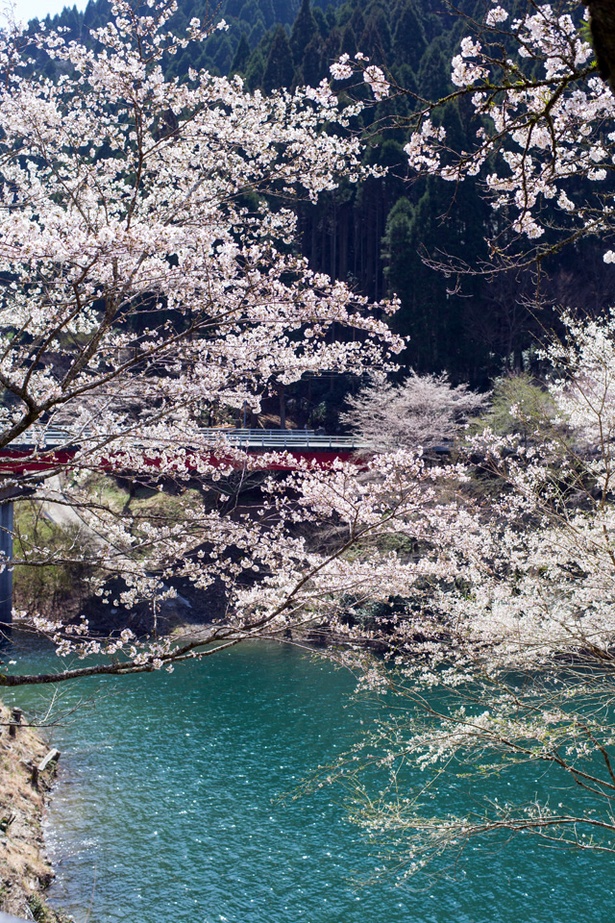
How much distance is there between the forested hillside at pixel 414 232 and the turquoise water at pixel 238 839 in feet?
35.8

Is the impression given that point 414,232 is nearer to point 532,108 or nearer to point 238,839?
point 238,839

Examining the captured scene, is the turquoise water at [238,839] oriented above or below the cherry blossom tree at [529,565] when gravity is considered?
below

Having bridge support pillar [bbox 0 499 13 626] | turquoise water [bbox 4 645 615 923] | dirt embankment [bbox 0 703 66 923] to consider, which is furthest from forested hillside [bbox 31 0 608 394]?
dirt embankment [bbox 0 703 66 923]

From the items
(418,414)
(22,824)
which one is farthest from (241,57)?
(22,824)

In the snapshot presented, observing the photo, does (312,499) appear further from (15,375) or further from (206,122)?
(206,122)

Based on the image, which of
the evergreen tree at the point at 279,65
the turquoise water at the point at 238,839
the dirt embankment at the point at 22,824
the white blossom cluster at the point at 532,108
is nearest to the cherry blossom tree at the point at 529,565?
the white blossom cluster at the point at 532,108

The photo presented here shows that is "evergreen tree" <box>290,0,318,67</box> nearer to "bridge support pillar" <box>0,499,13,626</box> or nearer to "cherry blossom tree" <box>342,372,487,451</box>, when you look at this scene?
"cherry blossom tree" <box>342,372,487,451</box>

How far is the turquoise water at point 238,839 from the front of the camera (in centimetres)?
639

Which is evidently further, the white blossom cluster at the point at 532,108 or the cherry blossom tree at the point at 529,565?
the cherry blossom tree at the point at 529,565

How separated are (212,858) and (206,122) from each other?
636 cm

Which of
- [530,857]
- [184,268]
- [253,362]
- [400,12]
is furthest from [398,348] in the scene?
[400,12]

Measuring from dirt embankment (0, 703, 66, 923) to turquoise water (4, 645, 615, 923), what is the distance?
19 cm

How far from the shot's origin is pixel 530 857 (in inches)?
281

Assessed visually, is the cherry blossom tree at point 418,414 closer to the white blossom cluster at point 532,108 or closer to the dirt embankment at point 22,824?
the dirt embankment at point 22,824
